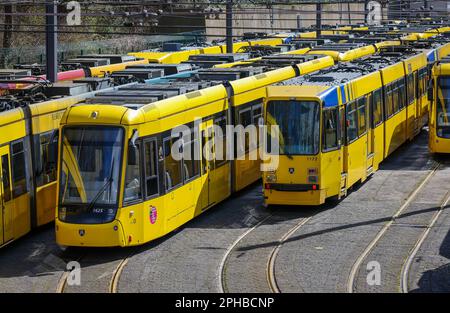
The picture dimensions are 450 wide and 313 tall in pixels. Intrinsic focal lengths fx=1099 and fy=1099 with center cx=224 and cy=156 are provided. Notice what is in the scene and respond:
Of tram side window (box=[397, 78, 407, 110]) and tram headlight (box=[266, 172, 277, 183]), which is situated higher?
tram side window (box=[397, 78, 407, 110])

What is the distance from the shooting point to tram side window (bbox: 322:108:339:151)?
22906 millimetres

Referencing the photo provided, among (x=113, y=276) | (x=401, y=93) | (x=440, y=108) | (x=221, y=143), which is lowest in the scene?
(x=113, y=276)

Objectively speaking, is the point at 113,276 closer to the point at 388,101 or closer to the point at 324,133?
the point at 324,133

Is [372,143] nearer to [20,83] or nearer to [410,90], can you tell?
[410,90]

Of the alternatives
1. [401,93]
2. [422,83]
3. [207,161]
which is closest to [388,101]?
[401,93]

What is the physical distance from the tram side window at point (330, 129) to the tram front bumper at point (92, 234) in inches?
227

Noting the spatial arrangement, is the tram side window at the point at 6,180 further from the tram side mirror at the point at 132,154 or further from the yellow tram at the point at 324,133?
the yellow tram at the point at 324,133

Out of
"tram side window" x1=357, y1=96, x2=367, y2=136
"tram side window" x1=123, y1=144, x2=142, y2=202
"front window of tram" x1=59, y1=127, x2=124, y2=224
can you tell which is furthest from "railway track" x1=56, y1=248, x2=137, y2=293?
"tram side window" x1=357, y1=96, x2=367, y2=136

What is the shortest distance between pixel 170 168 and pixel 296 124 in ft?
11.8

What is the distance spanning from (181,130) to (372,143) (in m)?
7.62

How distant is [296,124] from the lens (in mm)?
22719

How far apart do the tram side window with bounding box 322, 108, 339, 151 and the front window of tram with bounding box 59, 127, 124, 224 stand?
18.3ft

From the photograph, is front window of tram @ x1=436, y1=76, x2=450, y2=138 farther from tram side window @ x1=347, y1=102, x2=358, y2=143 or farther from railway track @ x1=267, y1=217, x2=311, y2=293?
railway track @ x1=267, y1=217, x2=311, y2=293

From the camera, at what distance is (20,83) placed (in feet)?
76.0
